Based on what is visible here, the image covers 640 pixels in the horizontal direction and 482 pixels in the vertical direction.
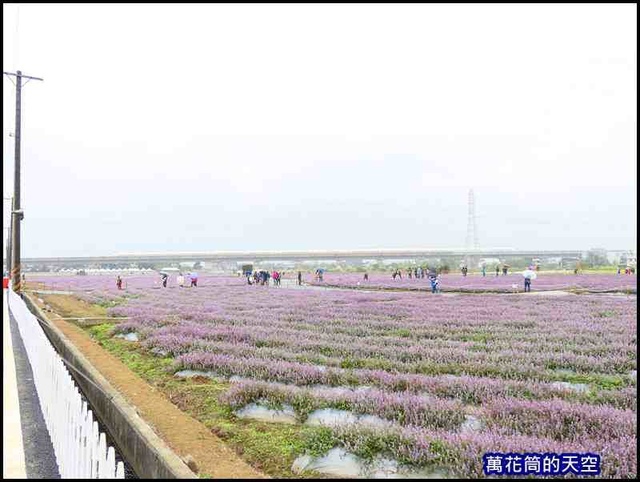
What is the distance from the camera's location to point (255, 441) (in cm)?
584

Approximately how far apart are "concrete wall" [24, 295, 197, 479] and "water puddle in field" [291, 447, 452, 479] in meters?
1.23

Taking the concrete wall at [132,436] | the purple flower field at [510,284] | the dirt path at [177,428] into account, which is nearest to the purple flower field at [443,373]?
the dirt path at [177,428]

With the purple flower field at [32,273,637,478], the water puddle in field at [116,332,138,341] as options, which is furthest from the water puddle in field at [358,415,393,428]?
the water puddle in field at [116,332,138,341]

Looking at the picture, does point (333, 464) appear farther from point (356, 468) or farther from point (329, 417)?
point (329, 417)

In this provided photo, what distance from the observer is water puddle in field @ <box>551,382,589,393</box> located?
7813 millimetres

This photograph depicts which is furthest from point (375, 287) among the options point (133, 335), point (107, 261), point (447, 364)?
point (107, 261)

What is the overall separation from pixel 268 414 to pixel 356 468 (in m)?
2.15

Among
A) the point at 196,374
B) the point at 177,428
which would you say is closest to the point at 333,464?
the point at 177,428

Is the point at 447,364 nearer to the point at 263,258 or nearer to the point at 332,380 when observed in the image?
the point at 332,380

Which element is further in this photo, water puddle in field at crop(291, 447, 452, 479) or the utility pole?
the utility pole

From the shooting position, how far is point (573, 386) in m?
8.39

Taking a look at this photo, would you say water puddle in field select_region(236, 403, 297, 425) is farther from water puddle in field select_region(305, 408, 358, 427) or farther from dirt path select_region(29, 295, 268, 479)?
dirt path select_region(29, 295, 268, 479)

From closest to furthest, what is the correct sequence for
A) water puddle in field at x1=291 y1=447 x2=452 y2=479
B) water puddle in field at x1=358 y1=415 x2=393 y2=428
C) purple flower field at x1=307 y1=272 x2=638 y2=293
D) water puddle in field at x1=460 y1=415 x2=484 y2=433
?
water puddle in field at x1=291 y1=447 x2=452 y2=479
water puddle in field at x1=460 y1=415 x2=484 y2=433
water puddle in field at x1=358 y1=415 x2=393 y2=428
purple flower field at x1=307 y1=272 x2=638 y2=293

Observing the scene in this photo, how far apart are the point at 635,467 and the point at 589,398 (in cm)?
281
